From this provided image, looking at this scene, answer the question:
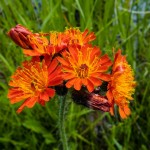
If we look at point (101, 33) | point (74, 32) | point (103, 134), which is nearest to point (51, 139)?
point (103, 134)

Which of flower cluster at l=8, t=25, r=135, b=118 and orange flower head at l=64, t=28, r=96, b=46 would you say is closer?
flower cluster at l=8, t=25, r=135, b=118

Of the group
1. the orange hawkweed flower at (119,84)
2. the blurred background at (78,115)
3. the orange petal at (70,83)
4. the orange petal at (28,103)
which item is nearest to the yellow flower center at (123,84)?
the orange hawkweed flower at (119,84)

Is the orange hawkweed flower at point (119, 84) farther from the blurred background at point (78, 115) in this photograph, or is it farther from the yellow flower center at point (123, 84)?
the blurred background at point (78, 115)

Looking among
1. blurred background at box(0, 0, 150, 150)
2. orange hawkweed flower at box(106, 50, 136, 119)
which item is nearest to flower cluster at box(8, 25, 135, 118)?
orange hawkweed flower at box(106, 50, 136, 119)

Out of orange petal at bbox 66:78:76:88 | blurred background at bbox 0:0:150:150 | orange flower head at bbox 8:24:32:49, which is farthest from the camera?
blurred background at bbox 0:0:150:150

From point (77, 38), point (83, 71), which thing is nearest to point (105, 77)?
point (83, 71)

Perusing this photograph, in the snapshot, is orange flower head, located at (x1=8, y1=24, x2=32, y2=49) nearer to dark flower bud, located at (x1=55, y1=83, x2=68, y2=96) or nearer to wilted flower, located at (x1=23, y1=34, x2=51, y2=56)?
wilted flower, located at (x1=23, y1=34, x2=51, y2=56)

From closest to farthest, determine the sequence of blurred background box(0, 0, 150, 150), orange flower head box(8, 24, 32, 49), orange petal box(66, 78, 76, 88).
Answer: orange petal box(66, 78, 76, 88) < orange flower head box(8, 24, 32, 49) < blurred background box(0, 0, 150, 150)

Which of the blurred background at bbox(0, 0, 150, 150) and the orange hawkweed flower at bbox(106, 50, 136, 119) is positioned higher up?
the orange hawkweed flower at bbox(106, 50, 136, 119)
